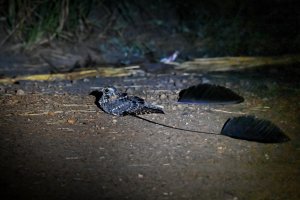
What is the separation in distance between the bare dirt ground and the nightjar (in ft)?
0.15

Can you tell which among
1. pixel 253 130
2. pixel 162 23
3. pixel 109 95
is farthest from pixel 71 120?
pixel 162 23

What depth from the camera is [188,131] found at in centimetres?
330

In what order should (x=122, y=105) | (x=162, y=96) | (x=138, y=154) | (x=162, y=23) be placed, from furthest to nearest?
(x=162, y=23) < (x=162, y=96) < (x=122, y=105) < (x=138, y=154)

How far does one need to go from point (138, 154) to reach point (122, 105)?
2.48 feet

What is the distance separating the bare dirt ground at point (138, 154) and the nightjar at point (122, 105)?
0.15 ft

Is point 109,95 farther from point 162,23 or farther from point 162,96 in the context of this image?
point 162,23

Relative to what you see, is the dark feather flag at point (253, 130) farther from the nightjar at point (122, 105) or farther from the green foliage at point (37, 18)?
the green foliage at point (37, 18)

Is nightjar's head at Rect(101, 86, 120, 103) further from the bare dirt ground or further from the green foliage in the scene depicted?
the green foliage

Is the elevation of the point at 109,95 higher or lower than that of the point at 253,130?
higher

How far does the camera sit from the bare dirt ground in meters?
2.51

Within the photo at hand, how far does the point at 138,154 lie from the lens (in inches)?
115

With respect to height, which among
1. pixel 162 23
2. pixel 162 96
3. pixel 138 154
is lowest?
pixel 138 154

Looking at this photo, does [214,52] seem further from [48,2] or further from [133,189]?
[133,189]

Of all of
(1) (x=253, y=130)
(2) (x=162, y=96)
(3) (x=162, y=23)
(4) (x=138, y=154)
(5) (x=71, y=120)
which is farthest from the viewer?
(3) (x=162, y=23)
